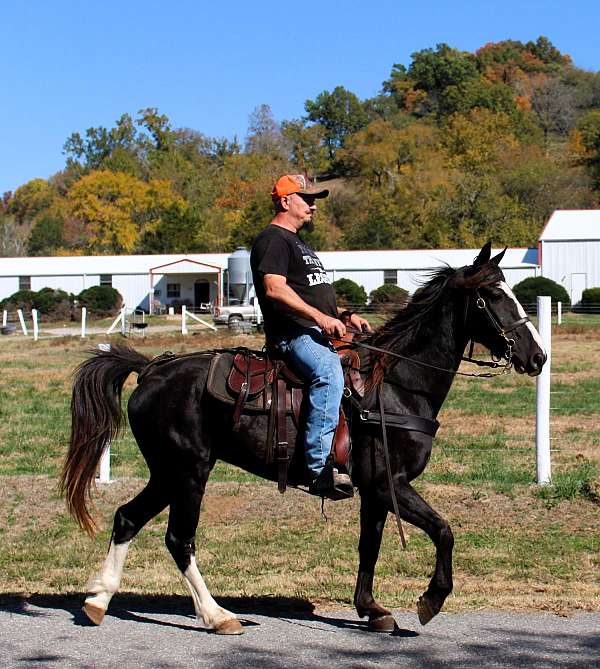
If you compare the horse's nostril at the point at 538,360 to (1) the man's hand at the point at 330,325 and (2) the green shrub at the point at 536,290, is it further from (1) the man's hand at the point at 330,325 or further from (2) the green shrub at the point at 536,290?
(2) the green shrub at the point at 536,290

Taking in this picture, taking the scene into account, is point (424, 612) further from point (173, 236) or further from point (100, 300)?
point (173, 236)

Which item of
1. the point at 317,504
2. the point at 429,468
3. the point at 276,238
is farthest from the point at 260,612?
the point at 429,468

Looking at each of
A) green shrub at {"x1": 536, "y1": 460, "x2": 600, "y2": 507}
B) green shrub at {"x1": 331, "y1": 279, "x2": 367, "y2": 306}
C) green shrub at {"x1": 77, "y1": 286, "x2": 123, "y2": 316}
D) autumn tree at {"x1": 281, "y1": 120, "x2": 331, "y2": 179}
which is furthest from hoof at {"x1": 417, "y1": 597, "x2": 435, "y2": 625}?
autumn tree at {"x1": 281, "y1": 120, "x2": 331, "y2": 179}

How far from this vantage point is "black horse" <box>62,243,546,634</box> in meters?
6.55

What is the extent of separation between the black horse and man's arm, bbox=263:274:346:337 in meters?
0.60

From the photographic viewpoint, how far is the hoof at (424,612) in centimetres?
→ 618

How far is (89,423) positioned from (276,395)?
1.48 m

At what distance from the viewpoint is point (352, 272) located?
6262cm

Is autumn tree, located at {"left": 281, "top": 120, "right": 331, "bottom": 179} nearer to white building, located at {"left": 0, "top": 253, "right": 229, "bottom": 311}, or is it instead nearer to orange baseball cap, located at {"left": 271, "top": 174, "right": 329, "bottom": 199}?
white building, located at {"left": 0, "top": 253, "right": 229, "bottom": 311}

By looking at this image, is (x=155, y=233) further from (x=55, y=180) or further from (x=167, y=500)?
(x=167, y=500)

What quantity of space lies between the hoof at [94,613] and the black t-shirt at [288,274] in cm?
216

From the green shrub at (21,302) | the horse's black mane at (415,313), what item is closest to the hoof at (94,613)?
the horse's black mane at (415,313)

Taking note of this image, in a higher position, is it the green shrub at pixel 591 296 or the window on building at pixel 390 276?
the window on building at pixel 390 276

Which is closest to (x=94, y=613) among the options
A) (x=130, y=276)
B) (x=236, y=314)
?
(x=236, y=314)
